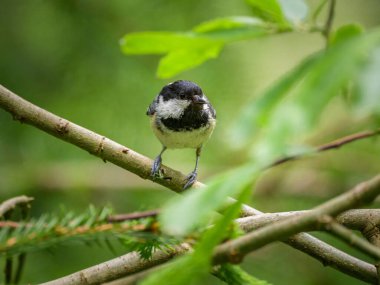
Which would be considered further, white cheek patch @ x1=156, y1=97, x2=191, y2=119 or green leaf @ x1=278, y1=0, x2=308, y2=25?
white cheek patch @ x1=156, y1=97, x2=191, y2=119

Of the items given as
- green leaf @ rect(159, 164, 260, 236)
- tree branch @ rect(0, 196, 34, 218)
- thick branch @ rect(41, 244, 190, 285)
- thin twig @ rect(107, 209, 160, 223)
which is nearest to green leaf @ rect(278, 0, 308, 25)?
green leaf @ rect(159, 164, 260, 236)

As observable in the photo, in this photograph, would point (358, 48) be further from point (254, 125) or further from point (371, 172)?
point (371, 172)

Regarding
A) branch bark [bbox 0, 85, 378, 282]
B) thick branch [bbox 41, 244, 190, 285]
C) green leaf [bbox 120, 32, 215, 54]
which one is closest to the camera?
green leaf [bbox 120, 32, 215, 54]

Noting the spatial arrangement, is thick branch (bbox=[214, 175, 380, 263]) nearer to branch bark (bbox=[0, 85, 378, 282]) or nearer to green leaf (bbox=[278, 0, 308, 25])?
green leaf (bbox=[278, 0, 308, 25])

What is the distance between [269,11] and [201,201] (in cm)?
26

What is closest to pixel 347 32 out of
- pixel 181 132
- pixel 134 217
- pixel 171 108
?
pixel 134 217

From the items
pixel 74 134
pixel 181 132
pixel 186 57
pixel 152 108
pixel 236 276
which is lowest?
pixel 236 276

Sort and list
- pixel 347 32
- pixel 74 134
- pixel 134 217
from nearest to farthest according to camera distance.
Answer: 1. pixel 347 32
2. pixel 134 217
3. pixel 74 134

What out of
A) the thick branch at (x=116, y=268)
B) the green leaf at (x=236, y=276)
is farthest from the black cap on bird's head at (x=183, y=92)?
the green leaf at (x=236, y=276)

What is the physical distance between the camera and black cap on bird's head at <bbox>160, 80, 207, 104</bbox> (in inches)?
98.8

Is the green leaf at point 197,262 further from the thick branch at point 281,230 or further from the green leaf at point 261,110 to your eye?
the green leaf at point 261,110

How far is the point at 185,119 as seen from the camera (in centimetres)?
253

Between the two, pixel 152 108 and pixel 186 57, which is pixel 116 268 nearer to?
pixel 186 57

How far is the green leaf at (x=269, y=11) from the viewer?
64cm
